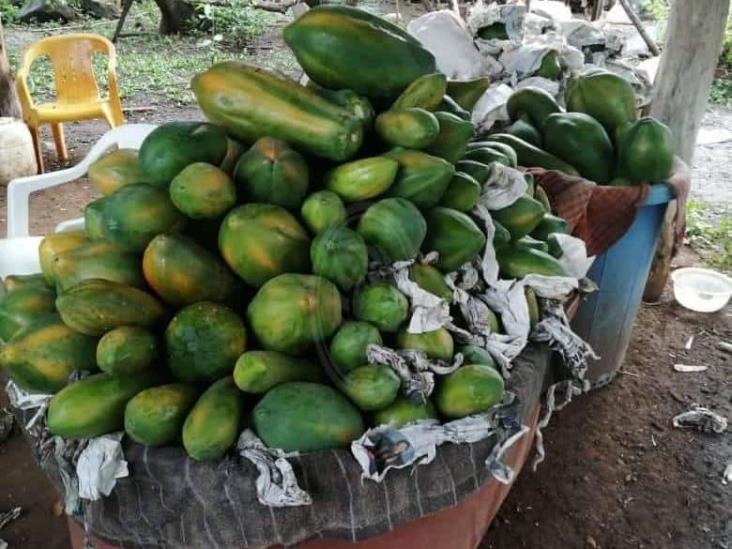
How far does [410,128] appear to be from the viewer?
54.4 inches

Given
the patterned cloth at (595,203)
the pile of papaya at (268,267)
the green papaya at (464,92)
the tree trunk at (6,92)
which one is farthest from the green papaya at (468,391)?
the tree trunk at (6,92)

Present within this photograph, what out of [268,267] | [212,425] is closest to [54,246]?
[268,267]

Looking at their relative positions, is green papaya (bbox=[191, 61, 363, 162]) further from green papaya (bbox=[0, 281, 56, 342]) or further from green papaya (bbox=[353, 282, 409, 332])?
green papaya (bbox=[0, 281, 56, 342])

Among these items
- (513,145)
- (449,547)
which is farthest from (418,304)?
(513,145)

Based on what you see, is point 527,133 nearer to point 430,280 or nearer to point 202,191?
point 430,280

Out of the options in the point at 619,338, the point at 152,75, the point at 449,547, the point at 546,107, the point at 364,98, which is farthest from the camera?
the point at 152,75

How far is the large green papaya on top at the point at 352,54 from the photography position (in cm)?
152

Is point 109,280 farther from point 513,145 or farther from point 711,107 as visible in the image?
point 711,107

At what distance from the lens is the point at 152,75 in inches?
324

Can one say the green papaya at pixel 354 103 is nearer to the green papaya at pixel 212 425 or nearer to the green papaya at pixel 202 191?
the green papaya at pixel 202 191

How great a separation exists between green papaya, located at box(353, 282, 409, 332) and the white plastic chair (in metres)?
1.43

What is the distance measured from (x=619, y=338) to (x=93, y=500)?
7.52 feet

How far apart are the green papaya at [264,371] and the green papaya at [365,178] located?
13.6 inches

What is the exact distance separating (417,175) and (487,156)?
474 millimetres
